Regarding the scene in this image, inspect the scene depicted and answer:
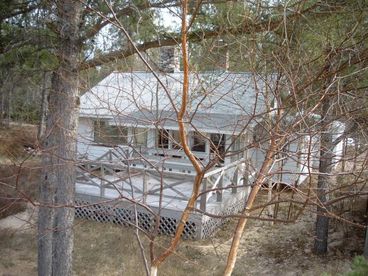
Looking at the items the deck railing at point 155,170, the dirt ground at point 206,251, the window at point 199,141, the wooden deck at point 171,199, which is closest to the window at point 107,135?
the deck railing at point 155,170

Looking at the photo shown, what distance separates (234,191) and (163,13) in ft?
21.4

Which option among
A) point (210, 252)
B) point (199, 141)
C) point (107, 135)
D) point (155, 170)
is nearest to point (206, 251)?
point (210, 252)

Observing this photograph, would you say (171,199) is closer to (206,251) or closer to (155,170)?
(206,251)

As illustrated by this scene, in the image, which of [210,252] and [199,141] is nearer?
[210,252]

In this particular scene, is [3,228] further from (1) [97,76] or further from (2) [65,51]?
(2) [65,51]

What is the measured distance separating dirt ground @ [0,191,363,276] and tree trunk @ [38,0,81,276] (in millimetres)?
533

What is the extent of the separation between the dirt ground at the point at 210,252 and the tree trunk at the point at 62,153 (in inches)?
21.0

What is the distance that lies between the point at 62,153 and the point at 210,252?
4.20m

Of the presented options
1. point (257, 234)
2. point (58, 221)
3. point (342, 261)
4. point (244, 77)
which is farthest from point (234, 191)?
point (244, 77)

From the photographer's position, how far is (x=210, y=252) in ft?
29.8

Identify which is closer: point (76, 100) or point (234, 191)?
point (76, 100)

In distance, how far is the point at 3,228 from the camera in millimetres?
10633

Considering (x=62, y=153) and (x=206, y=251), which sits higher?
(x=62, y=153)

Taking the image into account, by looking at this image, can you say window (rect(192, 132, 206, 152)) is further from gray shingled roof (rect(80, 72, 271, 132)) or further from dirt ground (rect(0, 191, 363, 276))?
dirt ground (rect(0, 191, 363, 276))
